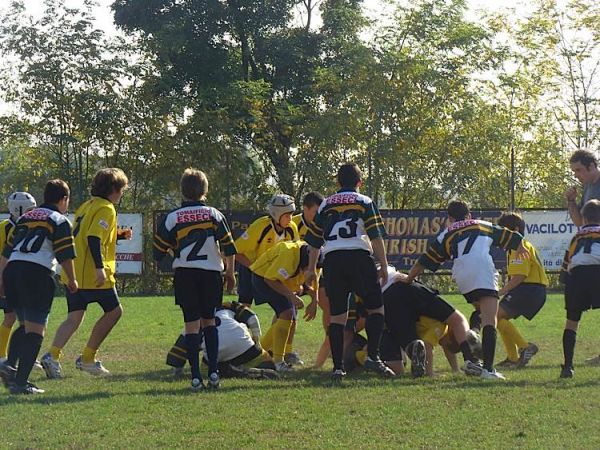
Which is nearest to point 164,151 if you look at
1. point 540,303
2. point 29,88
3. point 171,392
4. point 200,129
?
point 200,129

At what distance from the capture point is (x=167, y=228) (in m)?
8.38

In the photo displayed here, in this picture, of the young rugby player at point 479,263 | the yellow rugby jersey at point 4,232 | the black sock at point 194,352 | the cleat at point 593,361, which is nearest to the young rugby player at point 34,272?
the black sock at point 194,352

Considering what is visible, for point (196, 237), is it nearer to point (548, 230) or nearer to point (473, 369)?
point (473, 369)

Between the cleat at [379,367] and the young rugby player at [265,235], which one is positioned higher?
the young rugby player at [265,235]

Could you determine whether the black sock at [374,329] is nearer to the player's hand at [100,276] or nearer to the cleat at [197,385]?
the cleat at [197,385]

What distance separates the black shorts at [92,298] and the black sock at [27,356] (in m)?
1.32

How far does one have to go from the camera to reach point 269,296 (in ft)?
33.1

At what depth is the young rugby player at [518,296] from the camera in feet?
33.5

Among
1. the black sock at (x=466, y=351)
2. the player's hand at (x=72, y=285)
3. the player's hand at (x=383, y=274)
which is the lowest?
the black sock at (x=466, y=351)

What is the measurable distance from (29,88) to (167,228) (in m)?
20.9

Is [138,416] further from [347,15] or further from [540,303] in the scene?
[347,15]

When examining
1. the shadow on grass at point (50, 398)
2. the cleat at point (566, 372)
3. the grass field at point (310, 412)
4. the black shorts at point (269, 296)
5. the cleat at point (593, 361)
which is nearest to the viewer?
the grass field at point (310, 412)

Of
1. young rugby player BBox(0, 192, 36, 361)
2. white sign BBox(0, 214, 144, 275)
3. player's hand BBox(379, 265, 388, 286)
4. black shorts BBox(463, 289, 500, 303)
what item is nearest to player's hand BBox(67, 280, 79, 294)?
young rugby player BBox(0, 192, 36, 361)

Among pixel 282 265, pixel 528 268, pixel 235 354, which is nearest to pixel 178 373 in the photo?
pixel 235 354
